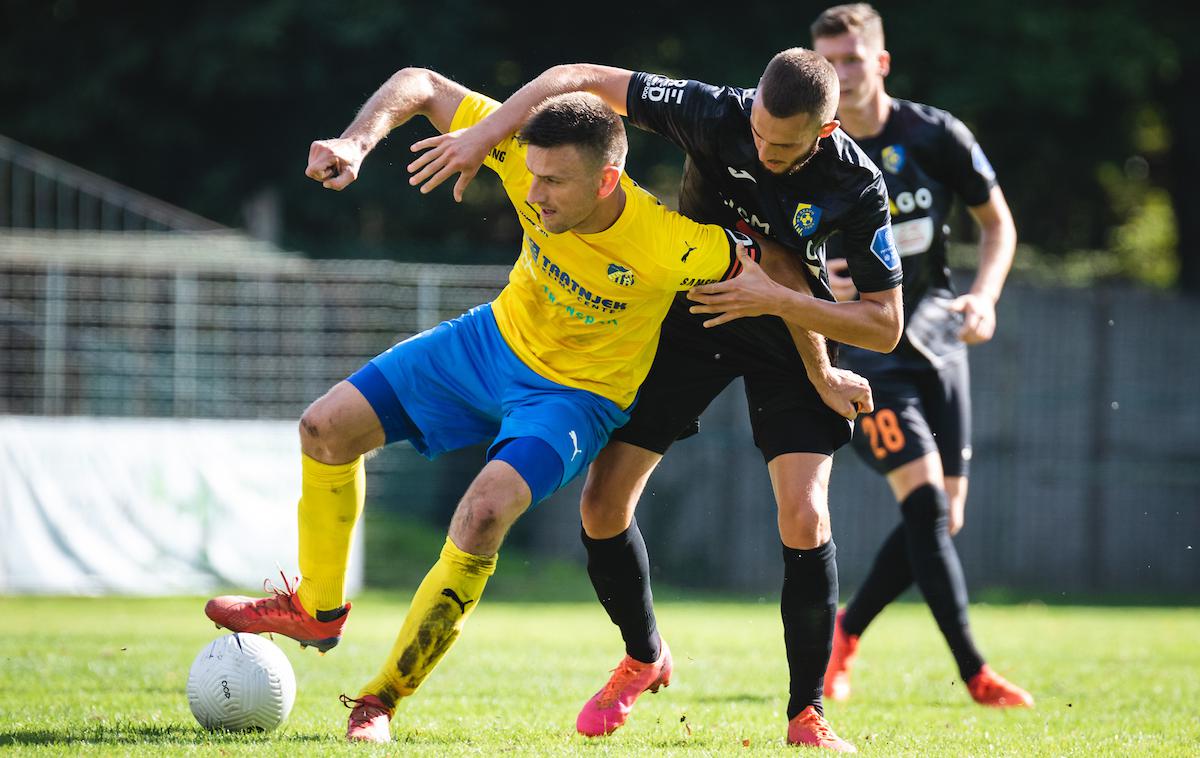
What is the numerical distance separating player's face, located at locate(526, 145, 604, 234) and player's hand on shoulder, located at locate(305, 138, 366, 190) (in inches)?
23.0

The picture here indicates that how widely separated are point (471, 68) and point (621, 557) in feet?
46.6

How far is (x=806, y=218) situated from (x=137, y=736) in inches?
113

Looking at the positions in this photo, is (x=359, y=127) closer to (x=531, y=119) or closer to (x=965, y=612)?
(x=531, y=119)

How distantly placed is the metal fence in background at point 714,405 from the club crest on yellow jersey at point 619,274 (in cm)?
953

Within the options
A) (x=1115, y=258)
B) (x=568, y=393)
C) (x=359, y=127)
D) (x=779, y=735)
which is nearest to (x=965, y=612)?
(x=779, y=735)

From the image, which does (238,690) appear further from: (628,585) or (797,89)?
(797,89)

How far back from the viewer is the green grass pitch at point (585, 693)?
16.1ft

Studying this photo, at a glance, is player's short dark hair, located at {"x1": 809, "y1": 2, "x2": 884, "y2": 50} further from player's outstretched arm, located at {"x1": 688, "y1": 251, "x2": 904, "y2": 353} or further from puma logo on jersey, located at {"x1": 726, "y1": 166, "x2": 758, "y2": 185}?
player's outstretched arm, located at {"x1": 688, "y1": 251, "x2": 904, "y2": 353}

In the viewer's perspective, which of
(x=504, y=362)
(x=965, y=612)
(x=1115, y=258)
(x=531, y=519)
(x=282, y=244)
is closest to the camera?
(x=504, y=362)

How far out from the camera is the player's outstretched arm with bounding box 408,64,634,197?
4.70m

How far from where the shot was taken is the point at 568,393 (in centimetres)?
499

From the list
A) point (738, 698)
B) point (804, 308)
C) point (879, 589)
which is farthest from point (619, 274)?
point (879, 589)

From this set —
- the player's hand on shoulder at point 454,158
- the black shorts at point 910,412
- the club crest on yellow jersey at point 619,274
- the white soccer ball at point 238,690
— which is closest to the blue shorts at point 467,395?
the club crest on yellow jersey at point 619,274

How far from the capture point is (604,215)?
4.93m
